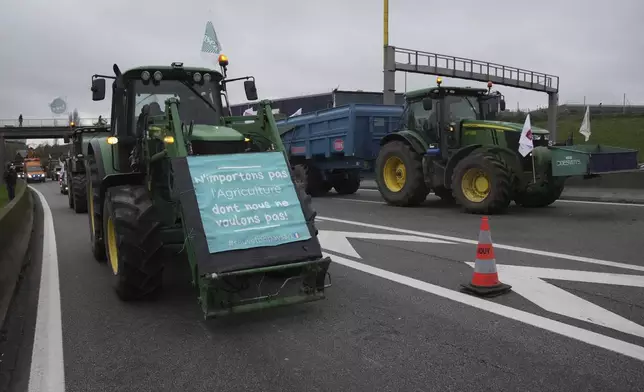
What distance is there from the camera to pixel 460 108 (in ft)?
39.8

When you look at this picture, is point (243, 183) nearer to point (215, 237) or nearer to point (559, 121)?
point (215, 237)

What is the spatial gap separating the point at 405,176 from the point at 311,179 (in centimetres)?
479

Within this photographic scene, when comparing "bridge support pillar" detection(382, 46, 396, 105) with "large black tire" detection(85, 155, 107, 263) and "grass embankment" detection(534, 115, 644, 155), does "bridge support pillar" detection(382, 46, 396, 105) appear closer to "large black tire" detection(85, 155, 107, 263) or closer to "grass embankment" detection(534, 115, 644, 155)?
"grass embankment" detection(534, 115, 644, 155)

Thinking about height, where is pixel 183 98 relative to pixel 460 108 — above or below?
below

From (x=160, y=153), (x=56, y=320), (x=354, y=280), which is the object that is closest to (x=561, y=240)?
(x=354, y=280)

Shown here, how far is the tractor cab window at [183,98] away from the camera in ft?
21.4

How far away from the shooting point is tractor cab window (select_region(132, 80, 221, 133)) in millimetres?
6535

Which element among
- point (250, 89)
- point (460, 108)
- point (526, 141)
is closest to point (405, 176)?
point (460, 108)

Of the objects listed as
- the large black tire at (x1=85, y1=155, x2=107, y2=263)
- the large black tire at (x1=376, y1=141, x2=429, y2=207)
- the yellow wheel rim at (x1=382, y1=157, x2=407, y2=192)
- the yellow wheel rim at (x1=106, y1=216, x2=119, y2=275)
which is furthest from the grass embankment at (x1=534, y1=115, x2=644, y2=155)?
the yellow wheel rim at (x1=106, y1=216, x2=119, y2=275)

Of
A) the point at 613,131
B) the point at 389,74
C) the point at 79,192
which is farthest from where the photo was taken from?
the point at 613,131

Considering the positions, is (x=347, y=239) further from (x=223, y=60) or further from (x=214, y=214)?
(x=214, y=214)

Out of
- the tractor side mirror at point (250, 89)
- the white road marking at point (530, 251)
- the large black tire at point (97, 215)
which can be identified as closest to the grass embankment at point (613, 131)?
the white road marking at point (530, 251)

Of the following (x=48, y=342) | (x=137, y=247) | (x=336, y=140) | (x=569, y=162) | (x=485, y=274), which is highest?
(x=336, y=140)

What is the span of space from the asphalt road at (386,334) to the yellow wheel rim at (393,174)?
627 centimetres
